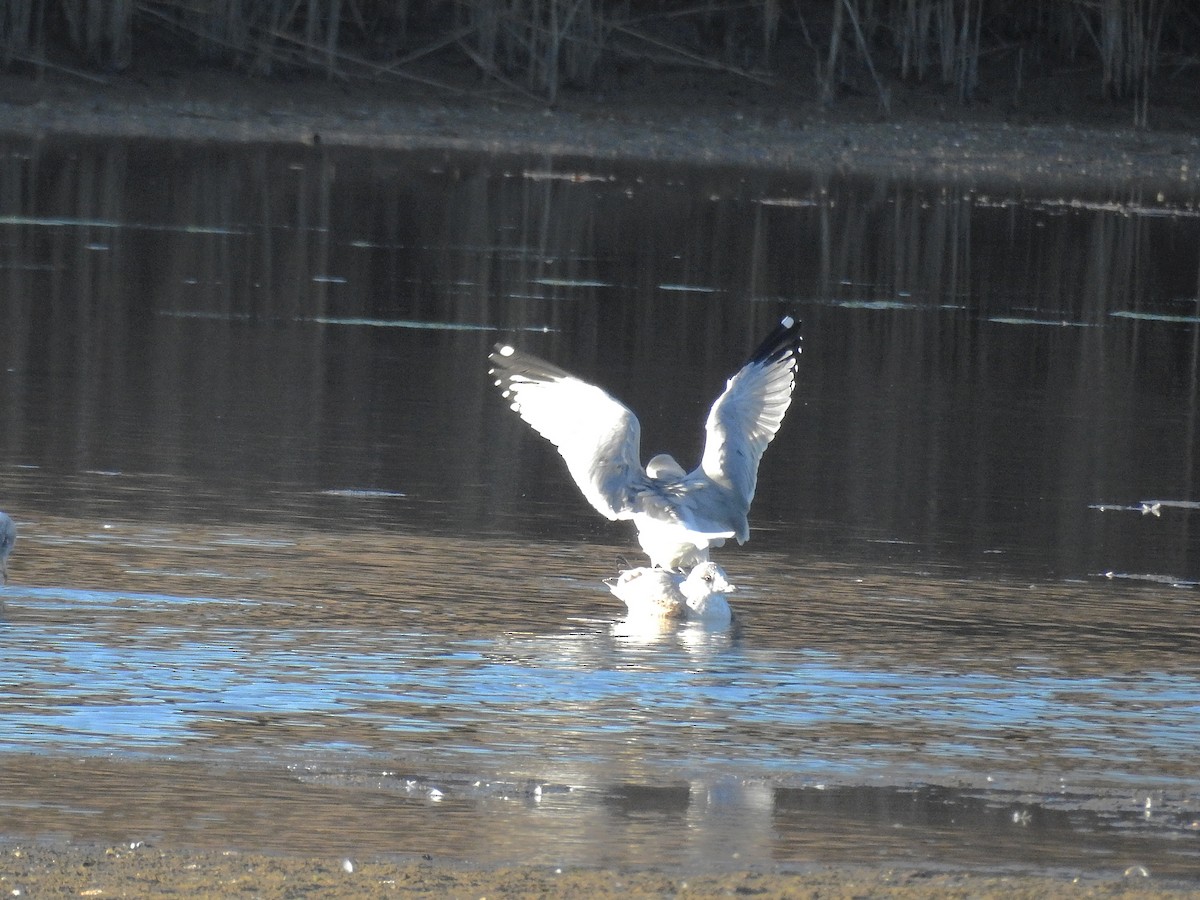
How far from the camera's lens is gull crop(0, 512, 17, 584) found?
25.5 ft

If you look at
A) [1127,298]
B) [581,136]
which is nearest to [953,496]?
[1127,298]

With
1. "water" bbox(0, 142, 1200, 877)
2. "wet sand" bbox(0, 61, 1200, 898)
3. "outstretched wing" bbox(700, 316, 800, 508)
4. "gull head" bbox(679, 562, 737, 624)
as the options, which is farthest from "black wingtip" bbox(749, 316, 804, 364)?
"wet sand" bbox(0, 61, 1200, 898)

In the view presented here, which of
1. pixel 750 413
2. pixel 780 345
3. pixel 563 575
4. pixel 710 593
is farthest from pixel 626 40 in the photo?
pixel 710 593

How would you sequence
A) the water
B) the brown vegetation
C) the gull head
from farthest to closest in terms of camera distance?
the brown vegetation
the gull head
the water

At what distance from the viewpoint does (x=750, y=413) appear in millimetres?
9062

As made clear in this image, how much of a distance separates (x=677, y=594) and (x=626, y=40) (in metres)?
32.3

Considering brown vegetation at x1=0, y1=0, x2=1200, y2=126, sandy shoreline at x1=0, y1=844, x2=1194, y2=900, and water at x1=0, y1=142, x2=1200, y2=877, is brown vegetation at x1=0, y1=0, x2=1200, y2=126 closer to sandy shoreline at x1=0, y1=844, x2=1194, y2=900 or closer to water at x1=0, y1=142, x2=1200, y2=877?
water at x1=0, y1=142, x2=1200, y2=877

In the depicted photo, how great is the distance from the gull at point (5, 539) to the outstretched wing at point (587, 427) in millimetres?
1879

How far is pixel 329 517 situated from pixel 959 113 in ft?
96.2

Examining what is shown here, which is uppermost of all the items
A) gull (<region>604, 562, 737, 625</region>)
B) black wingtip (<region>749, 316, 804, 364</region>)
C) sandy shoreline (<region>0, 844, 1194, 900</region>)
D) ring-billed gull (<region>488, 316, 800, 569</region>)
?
black wingtip (<region>749, 316, 804, 364</region>)

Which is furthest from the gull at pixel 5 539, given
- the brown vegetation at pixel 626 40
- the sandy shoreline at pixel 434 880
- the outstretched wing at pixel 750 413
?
the brown vegetation at pixel 626 40

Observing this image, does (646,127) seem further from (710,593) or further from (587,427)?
(710,593)

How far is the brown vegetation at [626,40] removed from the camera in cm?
3581

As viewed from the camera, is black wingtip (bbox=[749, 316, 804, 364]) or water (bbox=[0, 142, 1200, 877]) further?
black wingtip (bbox=[749, 316, 804, 364])
